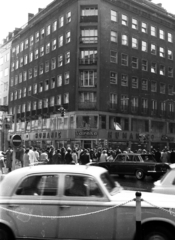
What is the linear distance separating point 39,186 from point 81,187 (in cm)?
69

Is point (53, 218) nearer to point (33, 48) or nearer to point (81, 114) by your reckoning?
point (81, 114)

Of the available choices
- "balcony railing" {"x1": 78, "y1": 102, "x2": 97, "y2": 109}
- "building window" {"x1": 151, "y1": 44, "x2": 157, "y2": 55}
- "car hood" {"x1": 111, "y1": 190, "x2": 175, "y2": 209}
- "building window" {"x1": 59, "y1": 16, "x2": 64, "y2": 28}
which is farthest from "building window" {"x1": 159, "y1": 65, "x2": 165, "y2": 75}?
"car hood" {"x1": 111, "y1": 190, "x2": 175, "y2": 209}

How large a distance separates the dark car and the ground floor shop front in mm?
19369

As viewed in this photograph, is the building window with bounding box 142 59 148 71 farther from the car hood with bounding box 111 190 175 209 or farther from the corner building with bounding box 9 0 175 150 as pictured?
the car hood with bounding box 111 190 175 209

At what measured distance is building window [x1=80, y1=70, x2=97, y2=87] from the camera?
42.0 metres

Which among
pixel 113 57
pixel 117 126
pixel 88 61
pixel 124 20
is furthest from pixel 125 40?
pixel 117 126

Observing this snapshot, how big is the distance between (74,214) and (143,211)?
1076 mm

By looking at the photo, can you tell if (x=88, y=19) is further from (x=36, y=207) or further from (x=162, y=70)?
(x=36, y=207)

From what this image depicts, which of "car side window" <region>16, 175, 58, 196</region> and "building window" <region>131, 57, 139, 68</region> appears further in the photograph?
"building window" <region>131, 57, 139, 68</region>

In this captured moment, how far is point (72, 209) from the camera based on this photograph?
16.2 ft

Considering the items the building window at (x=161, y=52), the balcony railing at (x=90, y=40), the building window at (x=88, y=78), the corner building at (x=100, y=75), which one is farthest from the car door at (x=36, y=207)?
the building window at (x=161, y=52)

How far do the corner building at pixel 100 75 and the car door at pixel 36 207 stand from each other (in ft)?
113

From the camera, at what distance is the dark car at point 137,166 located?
56.5ft

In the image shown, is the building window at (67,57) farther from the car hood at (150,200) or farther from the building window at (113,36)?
the car hood at (150,200)
